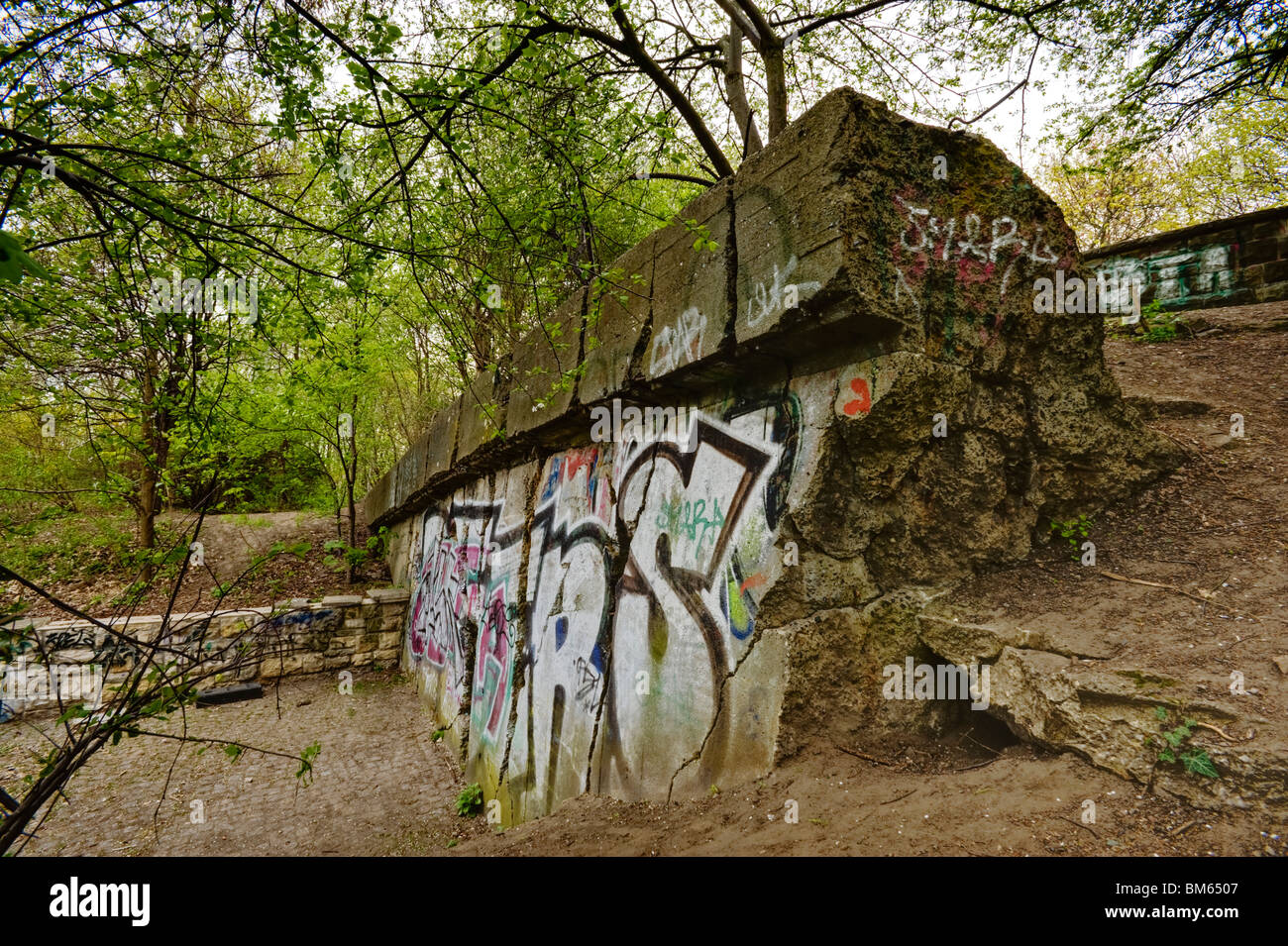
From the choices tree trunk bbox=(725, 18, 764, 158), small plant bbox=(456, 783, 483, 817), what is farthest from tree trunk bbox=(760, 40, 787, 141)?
small plant bbox=(456, 783, 483, 817)

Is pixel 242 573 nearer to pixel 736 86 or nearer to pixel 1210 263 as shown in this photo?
pixel 736 86

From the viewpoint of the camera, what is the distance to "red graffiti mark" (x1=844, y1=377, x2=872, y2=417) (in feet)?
Result: 7.65

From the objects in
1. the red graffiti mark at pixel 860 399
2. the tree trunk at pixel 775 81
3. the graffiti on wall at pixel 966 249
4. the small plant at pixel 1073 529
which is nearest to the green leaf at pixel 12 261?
the red graffiti mark at pixel 860 399

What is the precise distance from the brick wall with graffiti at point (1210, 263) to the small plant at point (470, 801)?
26.7 feet

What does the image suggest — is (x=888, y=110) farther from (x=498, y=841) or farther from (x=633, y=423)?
(x=498, y=841)

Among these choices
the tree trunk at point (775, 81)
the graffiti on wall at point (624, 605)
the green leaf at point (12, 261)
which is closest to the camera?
the green leaf at point (12, 261)

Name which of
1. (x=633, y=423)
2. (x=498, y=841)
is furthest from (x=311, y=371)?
(x=498, y=841)

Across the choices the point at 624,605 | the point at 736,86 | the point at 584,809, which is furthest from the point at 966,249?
the point at 736,86

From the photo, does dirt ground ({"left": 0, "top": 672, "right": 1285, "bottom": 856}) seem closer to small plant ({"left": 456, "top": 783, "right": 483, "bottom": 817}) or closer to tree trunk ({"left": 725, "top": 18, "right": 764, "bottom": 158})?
small plant ({"left": 456, "top": 783, "right": 483, "bottom": 817})

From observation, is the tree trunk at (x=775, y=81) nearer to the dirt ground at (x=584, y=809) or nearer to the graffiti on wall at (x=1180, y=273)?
the graffiti on wall at (x=1180, y=273)

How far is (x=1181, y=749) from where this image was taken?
1.68 meters

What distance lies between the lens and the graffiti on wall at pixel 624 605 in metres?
2.66

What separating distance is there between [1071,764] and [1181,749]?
0.31 metres

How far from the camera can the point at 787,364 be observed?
2.67 meters
